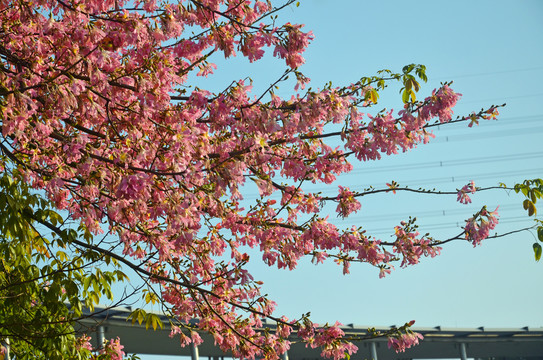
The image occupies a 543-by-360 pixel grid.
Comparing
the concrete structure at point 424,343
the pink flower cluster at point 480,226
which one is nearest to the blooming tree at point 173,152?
the pink flower cluster at point 480,226

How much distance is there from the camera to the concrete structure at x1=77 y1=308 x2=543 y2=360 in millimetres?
31889

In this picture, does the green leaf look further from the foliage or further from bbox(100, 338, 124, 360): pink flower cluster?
bbox(100, 338, 124, 360): pink flower cluster

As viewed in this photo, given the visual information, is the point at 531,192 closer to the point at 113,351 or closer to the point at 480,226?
the point at 480,226

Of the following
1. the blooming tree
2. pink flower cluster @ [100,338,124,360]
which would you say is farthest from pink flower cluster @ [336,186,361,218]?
pink flower cluster @ [100,338,124,360]

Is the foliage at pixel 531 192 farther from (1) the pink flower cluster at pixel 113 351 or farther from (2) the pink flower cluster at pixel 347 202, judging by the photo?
(1) the pink flower cluster at pixel 113 351

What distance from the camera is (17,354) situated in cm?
760

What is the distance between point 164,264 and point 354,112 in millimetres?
2818

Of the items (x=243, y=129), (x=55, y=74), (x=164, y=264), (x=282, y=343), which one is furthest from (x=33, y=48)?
(x=282, y=343)

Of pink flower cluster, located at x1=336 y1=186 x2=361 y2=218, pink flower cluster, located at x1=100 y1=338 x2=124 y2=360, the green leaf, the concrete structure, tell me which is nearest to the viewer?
the green leaf

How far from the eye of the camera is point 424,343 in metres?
38.8

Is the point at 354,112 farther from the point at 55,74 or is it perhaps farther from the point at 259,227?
the point at 55,74

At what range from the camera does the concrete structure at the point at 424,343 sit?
105 ft

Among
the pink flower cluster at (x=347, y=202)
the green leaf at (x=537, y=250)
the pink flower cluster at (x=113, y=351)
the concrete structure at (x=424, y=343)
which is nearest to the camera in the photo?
the green leaf at (x=537, y=250)

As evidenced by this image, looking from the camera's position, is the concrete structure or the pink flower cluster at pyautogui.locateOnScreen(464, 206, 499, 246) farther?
the concrete structure
